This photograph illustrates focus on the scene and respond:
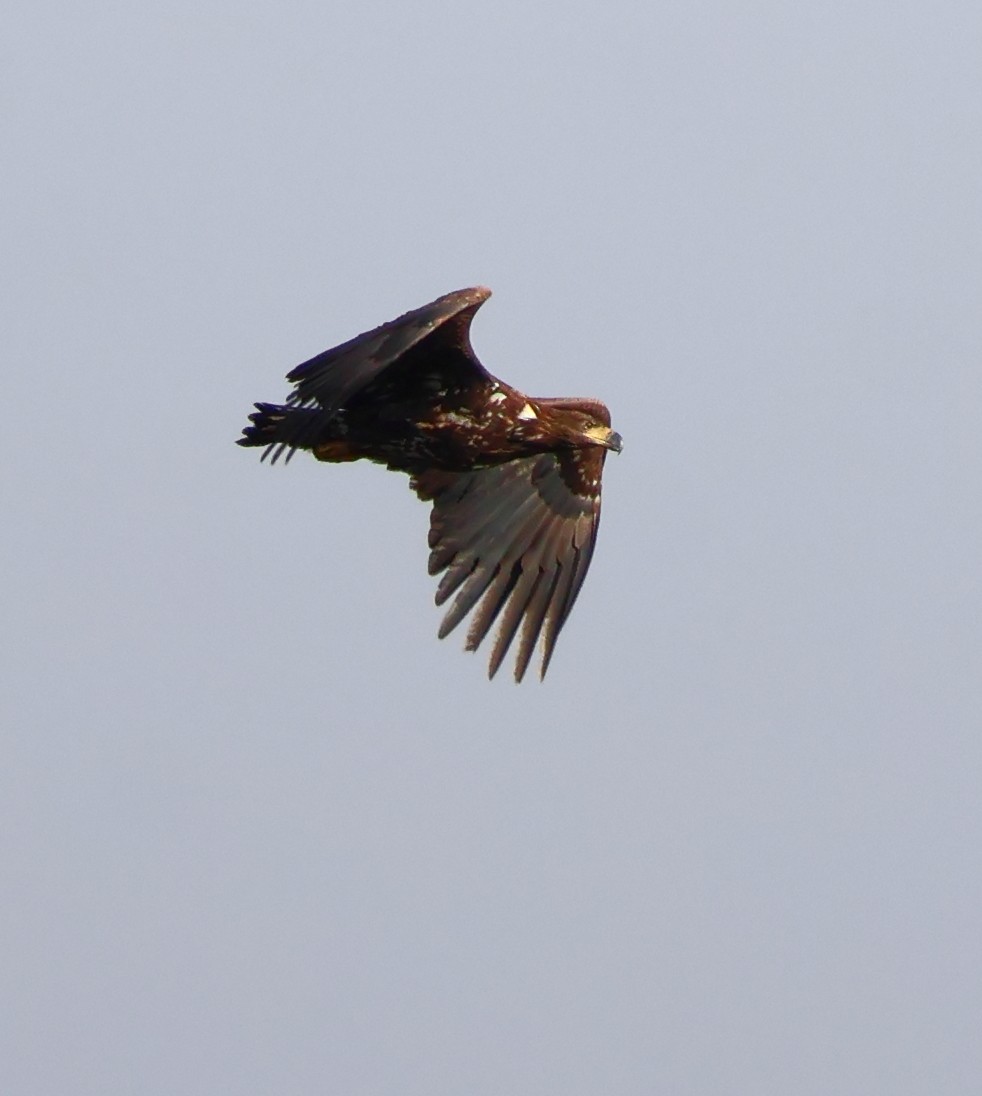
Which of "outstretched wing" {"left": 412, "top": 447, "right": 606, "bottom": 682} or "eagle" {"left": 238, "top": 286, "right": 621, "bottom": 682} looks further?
"outstretched wing" {"left": 412, "top": 447, "right": 606, "bottom": 682}

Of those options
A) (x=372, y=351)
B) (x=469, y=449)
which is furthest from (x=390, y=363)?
(x=469, y=449)

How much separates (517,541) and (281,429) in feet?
12.0

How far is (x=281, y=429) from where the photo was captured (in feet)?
49.2

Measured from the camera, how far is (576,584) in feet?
60.4

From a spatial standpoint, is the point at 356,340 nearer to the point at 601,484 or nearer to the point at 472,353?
the point at 472,353

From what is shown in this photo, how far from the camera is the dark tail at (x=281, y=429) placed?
14391mm

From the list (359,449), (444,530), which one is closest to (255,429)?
(359,449)

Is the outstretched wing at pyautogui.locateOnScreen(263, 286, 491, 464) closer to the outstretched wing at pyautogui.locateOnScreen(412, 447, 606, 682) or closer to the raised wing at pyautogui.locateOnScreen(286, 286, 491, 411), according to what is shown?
the raised wing at pyautogui.locateOnScreen(286, 286, 491, 411)

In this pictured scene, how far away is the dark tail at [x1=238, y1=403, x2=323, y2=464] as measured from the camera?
14391 mm

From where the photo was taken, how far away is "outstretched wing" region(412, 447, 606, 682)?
18062 mm

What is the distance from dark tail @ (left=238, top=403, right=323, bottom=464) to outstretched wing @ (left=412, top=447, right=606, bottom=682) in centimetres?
207

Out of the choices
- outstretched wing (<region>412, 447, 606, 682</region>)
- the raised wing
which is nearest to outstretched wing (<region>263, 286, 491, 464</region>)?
the raised wing

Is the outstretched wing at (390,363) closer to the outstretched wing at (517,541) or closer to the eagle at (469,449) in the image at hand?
the eagle at (469,449)

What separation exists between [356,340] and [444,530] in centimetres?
314
